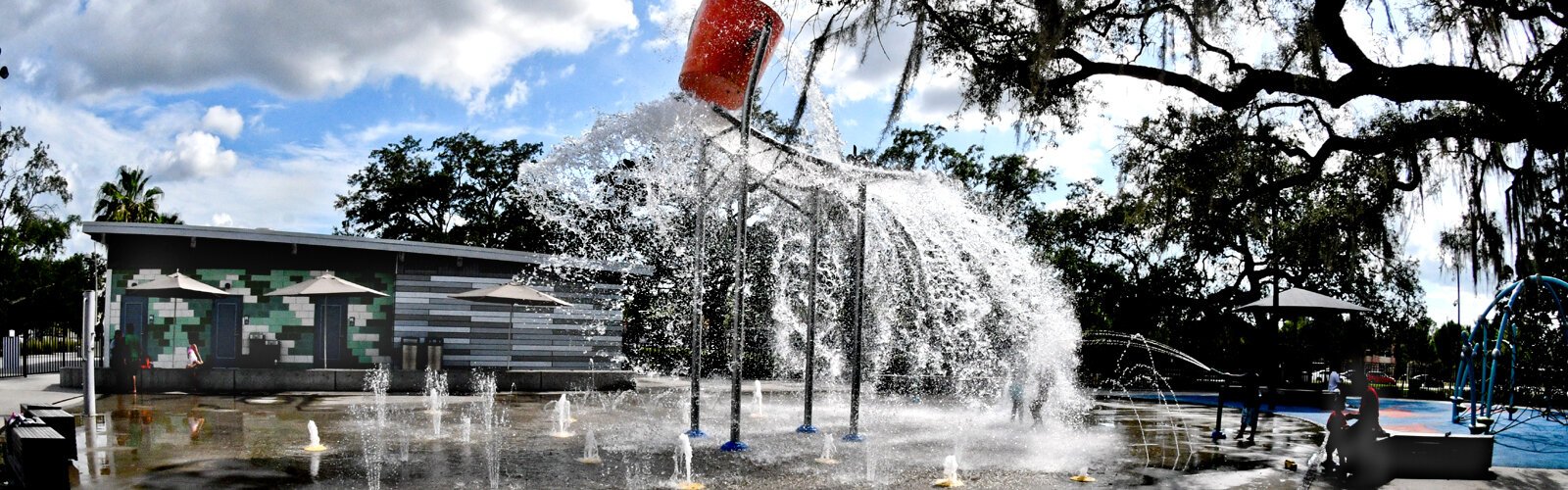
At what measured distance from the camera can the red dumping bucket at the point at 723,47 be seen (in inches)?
392

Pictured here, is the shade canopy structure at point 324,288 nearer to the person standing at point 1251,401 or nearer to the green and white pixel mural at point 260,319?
the green and white pixel mural at point 260,319

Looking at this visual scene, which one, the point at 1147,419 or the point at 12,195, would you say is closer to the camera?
the point at 1147,419

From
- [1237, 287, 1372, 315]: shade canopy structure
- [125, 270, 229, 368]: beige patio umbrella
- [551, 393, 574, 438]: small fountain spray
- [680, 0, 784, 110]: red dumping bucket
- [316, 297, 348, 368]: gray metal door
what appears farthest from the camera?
[316, 297, 348, 368]: gray metal door

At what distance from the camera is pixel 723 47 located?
10.1 m

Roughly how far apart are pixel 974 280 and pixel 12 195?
4001cm

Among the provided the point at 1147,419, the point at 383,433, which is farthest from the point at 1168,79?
the point at 383,433

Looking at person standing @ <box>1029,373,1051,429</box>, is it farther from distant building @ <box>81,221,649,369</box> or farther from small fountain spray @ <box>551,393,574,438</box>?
distant building @ <box>81,221,649,369</box>

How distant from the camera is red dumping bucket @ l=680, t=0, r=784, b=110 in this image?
392 inches

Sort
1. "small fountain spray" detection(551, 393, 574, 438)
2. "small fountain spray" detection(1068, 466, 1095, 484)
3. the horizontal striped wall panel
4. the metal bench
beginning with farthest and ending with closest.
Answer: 1. the horizontal striped wall panel
2. "small fountain spray" detection(551, 393, 574, 438)
3. "small fountain spray" detection(1068, 466, 1095, 484)
4. the metal bench

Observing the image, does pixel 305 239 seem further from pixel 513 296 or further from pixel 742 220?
pixel 742 220

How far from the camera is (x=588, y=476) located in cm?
910

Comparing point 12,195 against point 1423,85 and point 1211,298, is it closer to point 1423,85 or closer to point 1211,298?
point 1211,298

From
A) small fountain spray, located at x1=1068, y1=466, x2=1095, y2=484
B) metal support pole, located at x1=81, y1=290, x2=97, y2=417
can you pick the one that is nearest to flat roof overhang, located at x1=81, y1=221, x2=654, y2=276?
metal support pole, located at x1=81, y1=290, x2=97, y2=417

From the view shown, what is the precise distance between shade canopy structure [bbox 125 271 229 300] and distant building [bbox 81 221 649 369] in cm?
110
